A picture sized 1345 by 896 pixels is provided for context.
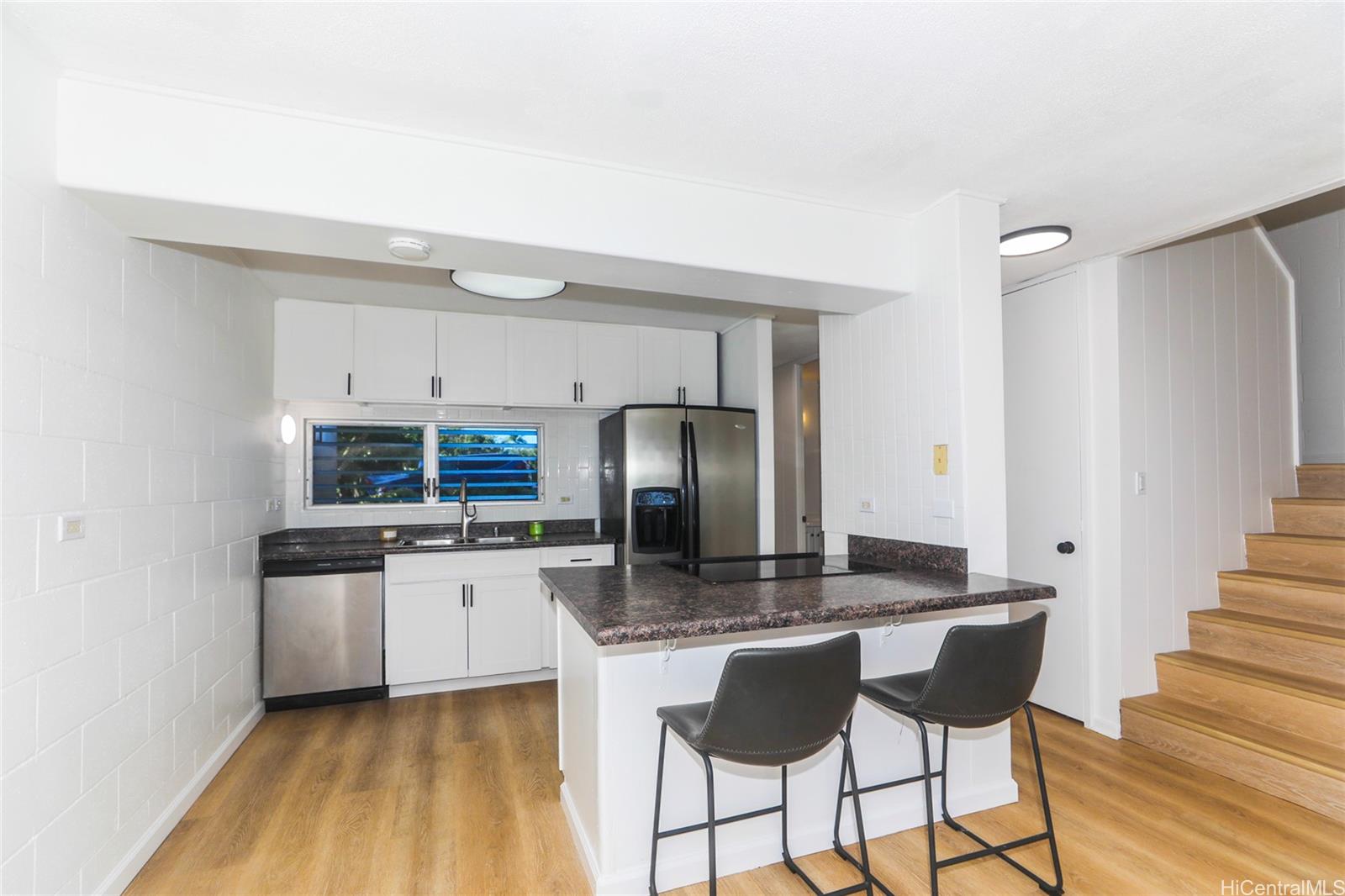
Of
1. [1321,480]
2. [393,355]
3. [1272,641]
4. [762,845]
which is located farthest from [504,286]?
[1321,480]

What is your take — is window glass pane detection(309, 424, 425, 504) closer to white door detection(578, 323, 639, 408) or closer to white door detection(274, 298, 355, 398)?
white door detection(274, 298, 355, 398)

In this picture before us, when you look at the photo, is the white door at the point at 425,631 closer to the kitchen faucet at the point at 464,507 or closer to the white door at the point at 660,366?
the kitchen faucet at the point at 464,507

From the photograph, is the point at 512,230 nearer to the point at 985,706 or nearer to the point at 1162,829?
the point at 985,706

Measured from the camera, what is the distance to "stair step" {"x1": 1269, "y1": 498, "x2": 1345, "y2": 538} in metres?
3.31

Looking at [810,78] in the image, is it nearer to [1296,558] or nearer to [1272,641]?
[1272,641]

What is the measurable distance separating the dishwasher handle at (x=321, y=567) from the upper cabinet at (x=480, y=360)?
100 centimetres

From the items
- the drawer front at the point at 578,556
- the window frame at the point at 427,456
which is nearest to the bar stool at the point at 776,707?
the drawer front at the point at 578,556

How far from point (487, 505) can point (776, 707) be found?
3250mm

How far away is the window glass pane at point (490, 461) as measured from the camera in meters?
4.42

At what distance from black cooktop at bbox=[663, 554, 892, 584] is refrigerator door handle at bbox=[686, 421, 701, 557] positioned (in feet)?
3.46

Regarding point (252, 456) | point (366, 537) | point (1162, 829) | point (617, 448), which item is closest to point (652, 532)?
point (617, 448)

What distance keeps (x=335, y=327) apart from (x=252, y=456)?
3.05ft

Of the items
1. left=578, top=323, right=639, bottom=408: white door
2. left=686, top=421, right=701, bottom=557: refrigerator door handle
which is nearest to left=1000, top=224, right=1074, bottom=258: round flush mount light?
left=686, top=421, right=701, bottom=557: refrigerator door handle

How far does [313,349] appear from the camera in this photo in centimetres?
388
